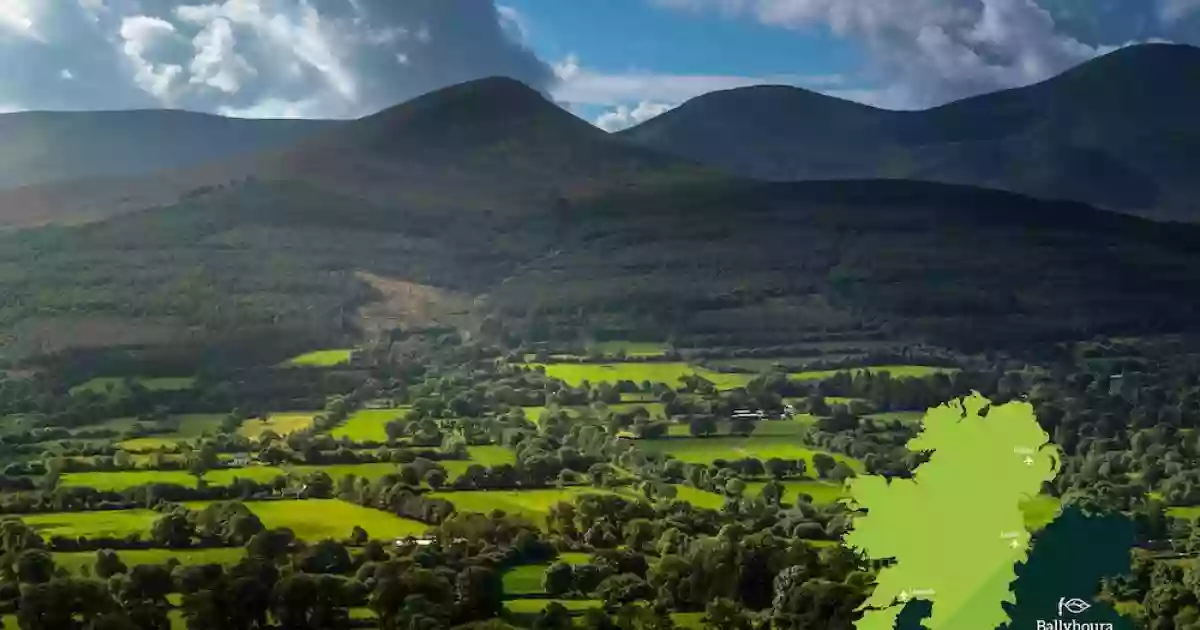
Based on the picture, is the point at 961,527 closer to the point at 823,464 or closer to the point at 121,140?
the point at 823,464

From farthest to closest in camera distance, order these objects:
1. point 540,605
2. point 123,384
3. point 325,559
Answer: point 123,384, point 325,559, point 540,605

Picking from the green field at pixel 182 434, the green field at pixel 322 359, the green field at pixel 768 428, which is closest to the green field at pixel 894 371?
the green field at pixel 768 428

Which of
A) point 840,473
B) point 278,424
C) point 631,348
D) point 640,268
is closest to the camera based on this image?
point 840,473

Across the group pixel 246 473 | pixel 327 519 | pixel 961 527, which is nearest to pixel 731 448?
pixel 327 519

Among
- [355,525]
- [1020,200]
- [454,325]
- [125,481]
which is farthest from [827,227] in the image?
[125,481]

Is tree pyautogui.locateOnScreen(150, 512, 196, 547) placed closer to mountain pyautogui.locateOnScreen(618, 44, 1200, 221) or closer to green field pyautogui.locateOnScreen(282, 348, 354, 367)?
green field pyautogui.locateOnScreen(282, 348, 354, 367)

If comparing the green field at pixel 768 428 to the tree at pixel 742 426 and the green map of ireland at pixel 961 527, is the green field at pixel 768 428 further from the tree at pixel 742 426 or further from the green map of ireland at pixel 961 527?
the green map of ireland at pixel 961 527

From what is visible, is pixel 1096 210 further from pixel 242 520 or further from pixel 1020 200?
pixel 242 520
